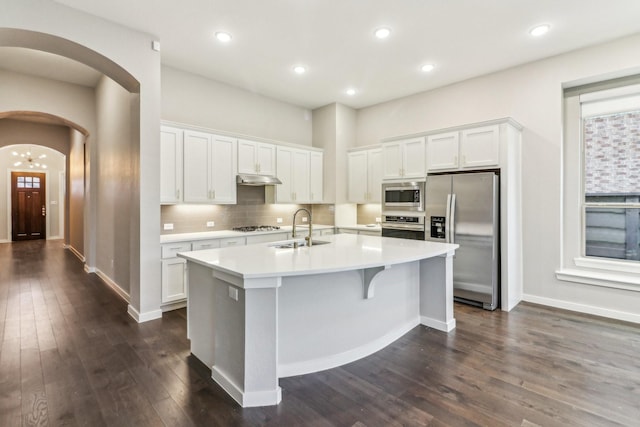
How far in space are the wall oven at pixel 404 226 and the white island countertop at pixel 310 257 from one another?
1453mm

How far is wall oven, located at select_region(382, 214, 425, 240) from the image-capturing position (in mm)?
4662

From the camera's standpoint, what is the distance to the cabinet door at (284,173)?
5320 mm

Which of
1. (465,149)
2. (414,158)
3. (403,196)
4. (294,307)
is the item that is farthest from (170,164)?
(465,149)

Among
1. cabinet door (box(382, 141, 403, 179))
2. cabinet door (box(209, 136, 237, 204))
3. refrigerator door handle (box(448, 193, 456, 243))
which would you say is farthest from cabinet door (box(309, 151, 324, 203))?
refrigerator door handle (box(448, 193, 456, 243))

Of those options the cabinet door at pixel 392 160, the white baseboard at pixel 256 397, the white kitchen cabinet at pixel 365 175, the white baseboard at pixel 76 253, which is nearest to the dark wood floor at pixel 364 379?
the white baseboard at pixel 256 397

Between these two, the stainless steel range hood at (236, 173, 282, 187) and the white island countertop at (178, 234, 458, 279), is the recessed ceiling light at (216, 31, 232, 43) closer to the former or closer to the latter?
the stainless steel range hood at (236, 173, 282, 187)

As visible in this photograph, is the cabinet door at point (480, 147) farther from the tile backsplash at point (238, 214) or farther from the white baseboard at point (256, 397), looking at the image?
the white baseboard at point (256, 397)

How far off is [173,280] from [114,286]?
173 centimetres

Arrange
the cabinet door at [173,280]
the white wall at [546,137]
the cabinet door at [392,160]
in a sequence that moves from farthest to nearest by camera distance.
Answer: the cabinet door at [392,160], the cabinet door at [173,280], the white wall at [546,137]

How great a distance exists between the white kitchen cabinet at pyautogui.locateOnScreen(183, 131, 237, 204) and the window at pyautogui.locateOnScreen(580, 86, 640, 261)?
482 centimetres

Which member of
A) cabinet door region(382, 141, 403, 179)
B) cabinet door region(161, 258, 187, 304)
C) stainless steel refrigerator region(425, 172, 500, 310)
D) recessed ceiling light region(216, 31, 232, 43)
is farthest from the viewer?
cabinet door region(382, 141, 403, 179)

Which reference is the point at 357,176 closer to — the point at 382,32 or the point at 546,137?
the point at 382,32

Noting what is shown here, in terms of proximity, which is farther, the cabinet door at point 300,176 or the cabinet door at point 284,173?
the cabinet door at point 300,176

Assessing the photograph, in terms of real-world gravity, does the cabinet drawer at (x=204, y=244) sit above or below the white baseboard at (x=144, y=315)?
above
